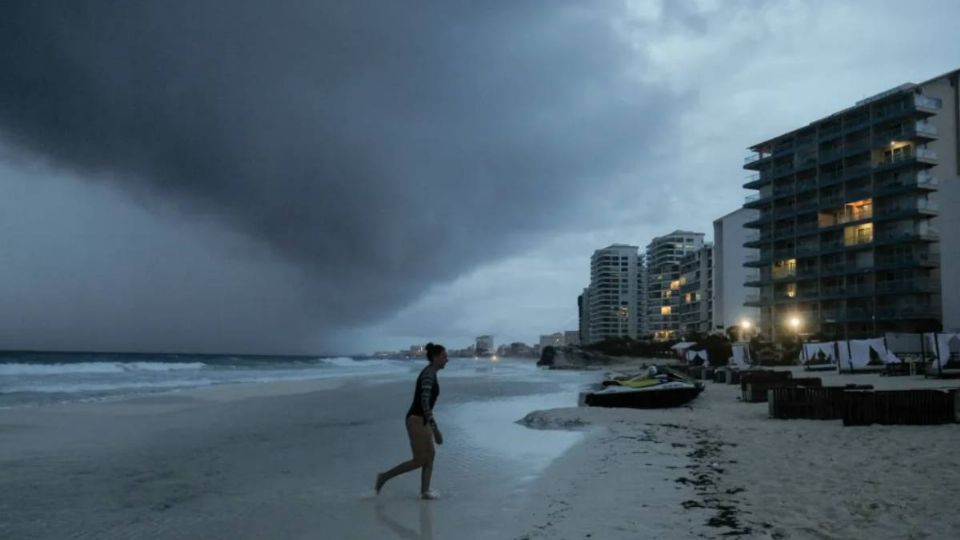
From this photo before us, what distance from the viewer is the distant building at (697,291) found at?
425ft

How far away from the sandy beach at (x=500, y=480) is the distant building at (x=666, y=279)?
143769 mm

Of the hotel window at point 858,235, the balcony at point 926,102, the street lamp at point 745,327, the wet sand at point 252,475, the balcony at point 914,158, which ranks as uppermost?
the balcony at point 926,102

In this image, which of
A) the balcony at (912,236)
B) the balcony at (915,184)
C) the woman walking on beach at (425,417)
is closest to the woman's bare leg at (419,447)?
the woman walking on beach at (425,417)

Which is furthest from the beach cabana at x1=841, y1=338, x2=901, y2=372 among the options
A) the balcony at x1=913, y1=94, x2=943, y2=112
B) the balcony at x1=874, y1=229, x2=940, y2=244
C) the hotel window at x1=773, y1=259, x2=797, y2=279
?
the hotel window at x1=773, y1=259, x2=797, y2=279

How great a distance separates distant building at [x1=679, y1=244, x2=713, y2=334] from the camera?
425 ft

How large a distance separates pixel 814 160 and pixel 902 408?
71.4m

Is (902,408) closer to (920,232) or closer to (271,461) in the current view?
(271,461)

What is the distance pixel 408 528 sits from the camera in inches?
288

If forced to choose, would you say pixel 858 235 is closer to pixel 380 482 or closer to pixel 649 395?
pixel 649 395

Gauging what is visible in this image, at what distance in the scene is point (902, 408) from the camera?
46.9ft

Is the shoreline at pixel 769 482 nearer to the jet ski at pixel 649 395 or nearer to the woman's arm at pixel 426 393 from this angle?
the woman's arm at pixel 426 393

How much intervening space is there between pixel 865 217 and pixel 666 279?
4052 inches

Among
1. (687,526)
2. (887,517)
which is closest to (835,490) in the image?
(887,517)

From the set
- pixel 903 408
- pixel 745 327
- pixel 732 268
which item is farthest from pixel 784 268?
pixel 903 408
